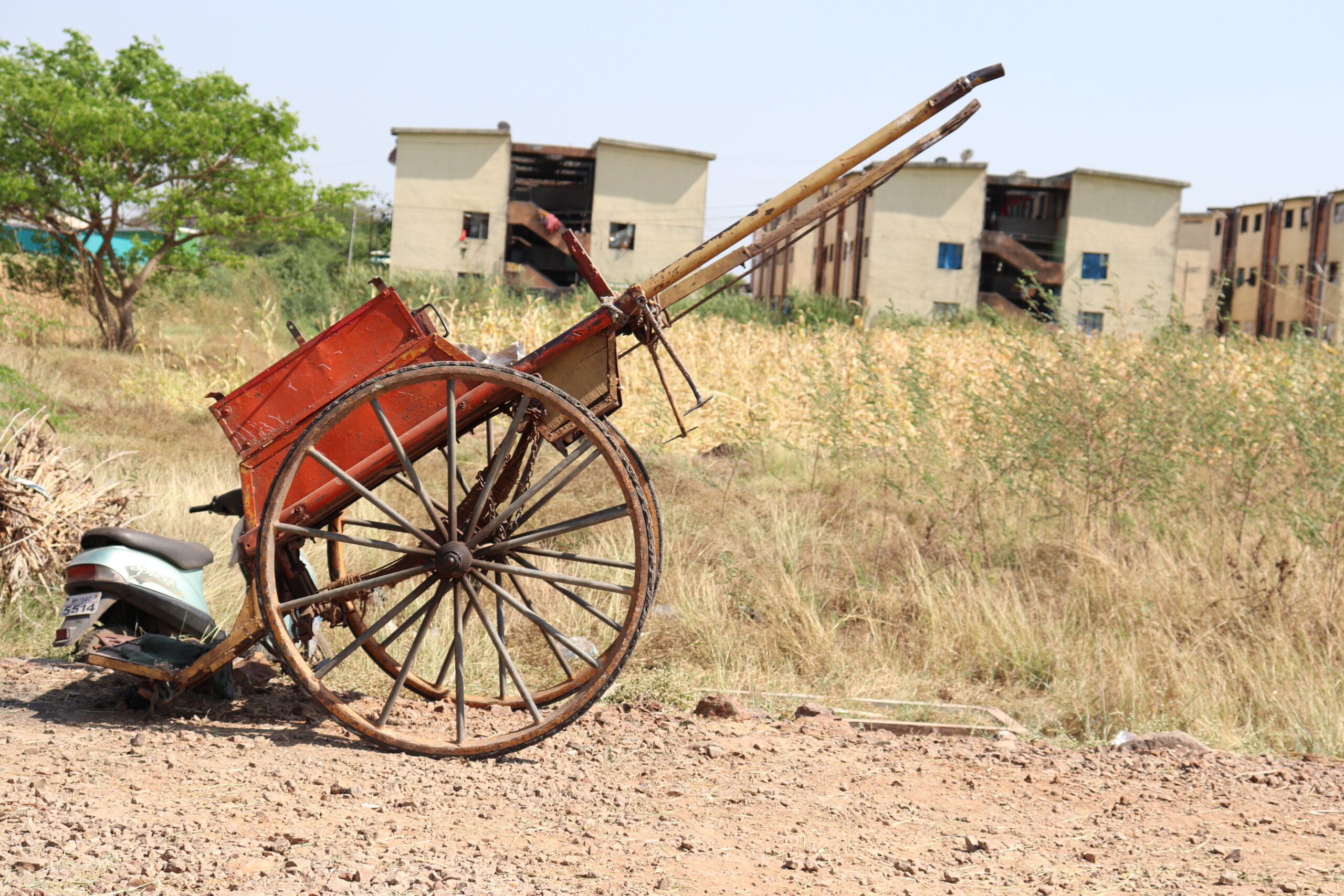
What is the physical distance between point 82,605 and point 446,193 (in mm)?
36214

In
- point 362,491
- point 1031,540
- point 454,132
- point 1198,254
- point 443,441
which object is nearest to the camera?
point 362,491

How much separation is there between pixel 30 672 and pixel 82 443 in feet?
18.4

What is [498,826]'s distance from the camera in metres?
3.24

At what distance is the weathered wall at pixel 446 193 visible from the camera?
3866cm

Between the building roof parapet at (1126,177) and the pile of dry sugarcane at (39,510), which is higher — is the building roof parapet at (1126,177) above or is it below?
above

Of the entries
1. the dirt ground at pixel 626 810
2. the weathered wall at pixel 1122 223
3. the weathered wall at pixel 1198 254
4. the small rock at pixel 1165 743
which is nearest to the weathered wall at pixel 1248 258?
the weathered wall at pixel 1198 254

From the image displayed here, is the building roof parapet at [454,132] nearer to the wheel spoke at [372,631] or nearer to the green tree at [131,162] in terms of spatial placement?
the green tree at [131,162]

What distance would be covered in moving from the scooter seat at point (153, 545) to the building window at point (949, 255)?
3845 centimetres

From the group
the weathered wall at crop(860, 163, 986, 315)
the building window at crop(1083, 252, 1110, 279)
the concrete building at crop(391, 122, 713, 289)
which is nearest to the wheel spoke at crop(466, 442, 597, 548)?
the concrete building at crop(391, 122, 713, 289)

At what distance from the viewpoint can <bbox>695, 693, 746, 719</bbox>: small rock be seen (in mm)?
4570

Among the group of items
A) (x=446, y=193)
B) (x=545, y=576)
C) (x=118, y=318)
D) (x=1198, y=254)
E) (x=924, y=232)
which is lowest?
(x=545, y=576)

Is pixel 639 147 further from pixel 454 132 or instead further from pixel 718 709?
pixel 718 709

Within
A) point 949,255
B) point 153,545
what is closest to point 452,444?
point 153,545

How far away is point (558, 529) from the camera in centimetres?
372
